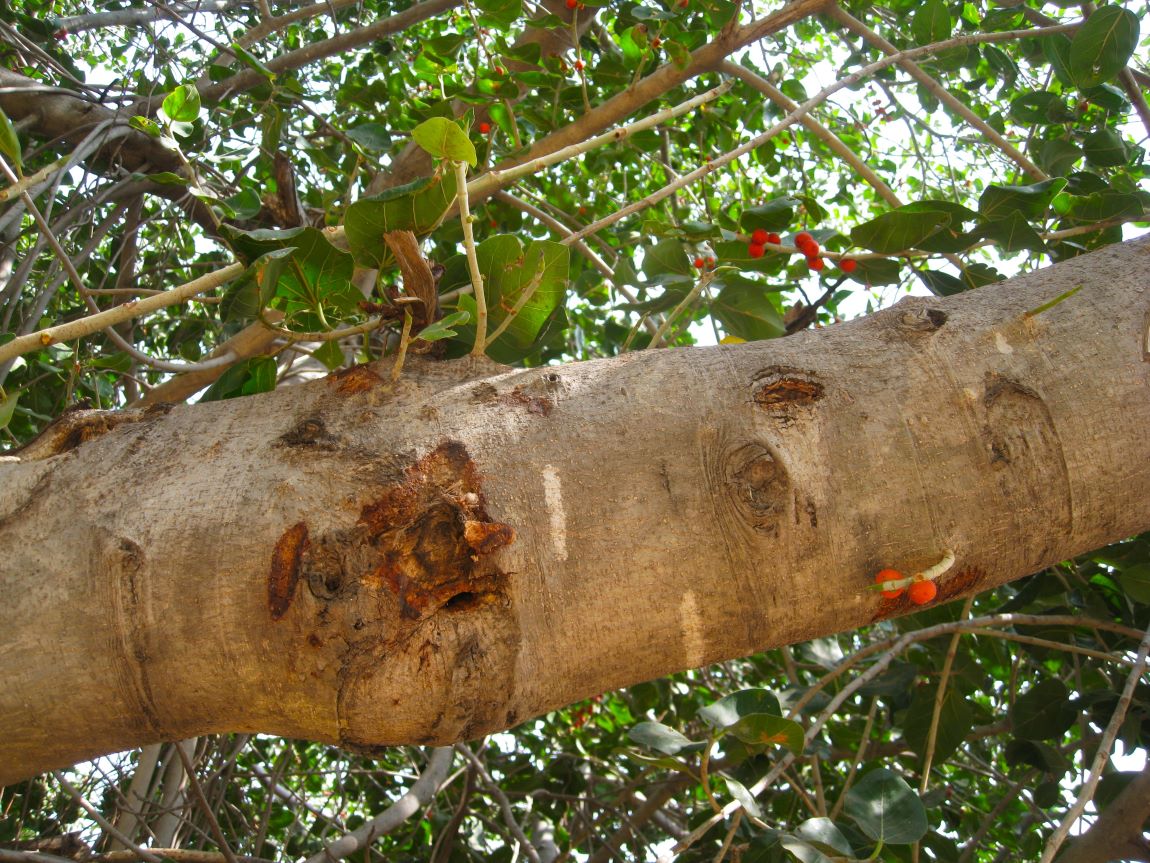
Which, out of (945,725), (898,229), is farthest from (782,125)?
(945,725)

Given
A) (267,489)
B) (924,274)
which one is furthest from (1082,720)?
(267,489)

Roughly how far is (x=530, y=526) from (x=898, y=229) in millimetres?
804

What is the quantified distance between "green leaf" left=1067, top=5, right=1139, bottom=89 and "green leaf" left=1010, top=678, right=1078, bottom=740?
4.09 ft

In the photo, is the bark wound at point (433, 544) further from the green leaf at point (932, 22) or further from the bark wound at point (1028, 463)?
the green leaf at point (932, 22)

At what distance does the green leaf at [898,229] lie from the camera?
1.32 meters

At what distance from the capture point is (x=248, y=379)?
1305 millimetres

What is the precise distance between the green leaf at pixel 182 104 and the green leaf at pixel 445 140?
88cm

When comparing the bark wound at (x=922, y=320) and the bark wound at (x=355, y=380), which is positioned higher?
the bark wound at (x=355, y=380)

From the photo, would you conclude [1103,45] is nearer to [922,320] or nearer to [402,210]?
[922,320]

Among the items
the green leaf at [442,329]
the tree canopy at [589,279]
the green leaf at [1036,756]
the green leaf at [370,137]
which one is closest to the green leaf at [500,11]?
the tree canopy at [589,279]

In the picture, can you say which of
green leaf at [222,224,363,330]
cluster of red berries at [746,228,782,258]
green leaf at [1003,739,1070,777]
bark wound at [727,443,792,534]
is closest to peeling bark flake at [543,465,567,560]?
bark wound at [727,443,792,534]

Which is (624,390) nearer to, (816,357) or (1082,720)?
(816,357)

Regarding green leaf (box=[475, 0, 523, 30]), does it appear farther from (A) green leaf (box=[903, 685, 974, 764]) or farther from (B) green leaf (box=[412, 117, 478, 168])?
(A) green leaf (box=[903, 685, 974, 764])

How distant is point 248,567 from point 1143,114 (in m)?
1.76
